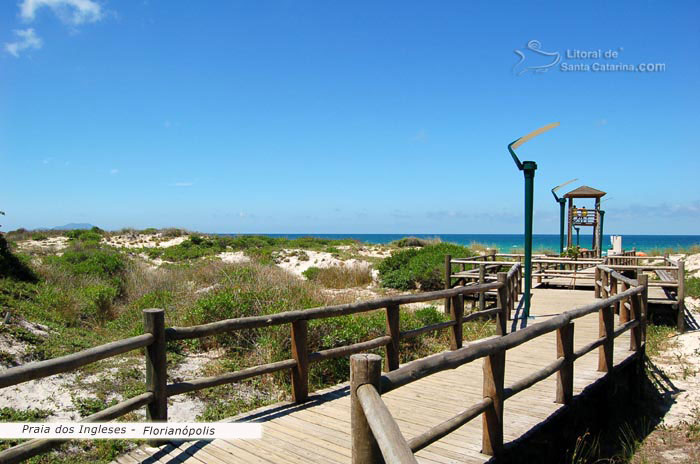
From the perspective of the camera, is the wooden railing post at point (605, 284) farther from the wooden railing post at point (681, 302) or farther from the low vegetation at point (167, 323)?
the low vegetation at point (167, 323)

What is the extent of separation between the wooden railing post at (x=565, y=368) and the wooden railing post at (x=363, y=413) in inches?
132

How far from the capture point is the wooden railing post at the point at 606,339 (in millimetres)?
6645

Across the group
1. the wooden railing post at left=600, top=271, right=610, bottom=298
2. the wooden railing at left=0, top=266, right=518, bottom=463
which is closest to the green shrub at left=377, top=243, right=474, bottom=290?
the wooden railing post at left=600, top=271, right=610, bottom=298

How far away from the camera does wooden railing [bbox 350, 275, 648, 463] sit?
2488 mm

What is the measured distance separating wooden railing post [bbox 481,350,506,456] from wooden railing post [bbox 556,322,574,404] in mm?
1572

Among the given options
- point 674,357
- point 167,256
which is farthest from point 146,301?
point 167,256

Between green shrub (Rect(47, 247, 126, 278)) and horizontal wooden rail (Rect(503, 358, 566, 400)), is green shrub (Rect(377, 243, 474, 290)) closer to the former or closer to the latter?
green shrub (Rect(47, 247, 126, 278))

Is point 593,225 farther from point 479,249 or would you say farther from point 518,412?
point 518,412

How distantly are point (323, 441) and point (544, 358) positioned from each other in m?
4.38

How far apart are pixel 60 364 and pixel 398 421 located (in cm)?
292

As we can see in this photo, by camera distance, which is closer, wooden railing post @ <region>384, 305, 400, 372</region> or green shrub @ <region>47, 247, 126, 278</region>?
wooden railing post @ <region>384, 305, 400, 372</region>

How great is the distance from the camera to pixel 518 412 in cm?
523

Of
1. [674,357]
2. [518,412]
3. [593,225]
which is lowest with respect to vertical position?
[674,357]

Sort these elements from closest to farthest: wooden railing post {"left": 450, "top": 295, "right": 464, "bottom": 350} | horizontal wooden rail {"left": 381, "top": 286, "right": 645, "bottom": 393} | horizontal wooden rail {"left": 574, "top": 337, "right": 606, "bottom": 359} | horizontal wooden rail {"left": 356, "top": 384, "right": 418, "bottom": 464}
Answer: horizontal wooden rail {"left": 356, "top": 384, "right": 418, "bottom": 464} < horizontal wooden rail {"left": 381, "top": 286, "right": 645, "bottom": 393} < horizontal wooden rail {"left": 574, "top": 337, "right": 606, "bottom": 359} < wooden railing post {"left": 450, "top": 295, "right": 464, "bottom": 350}
